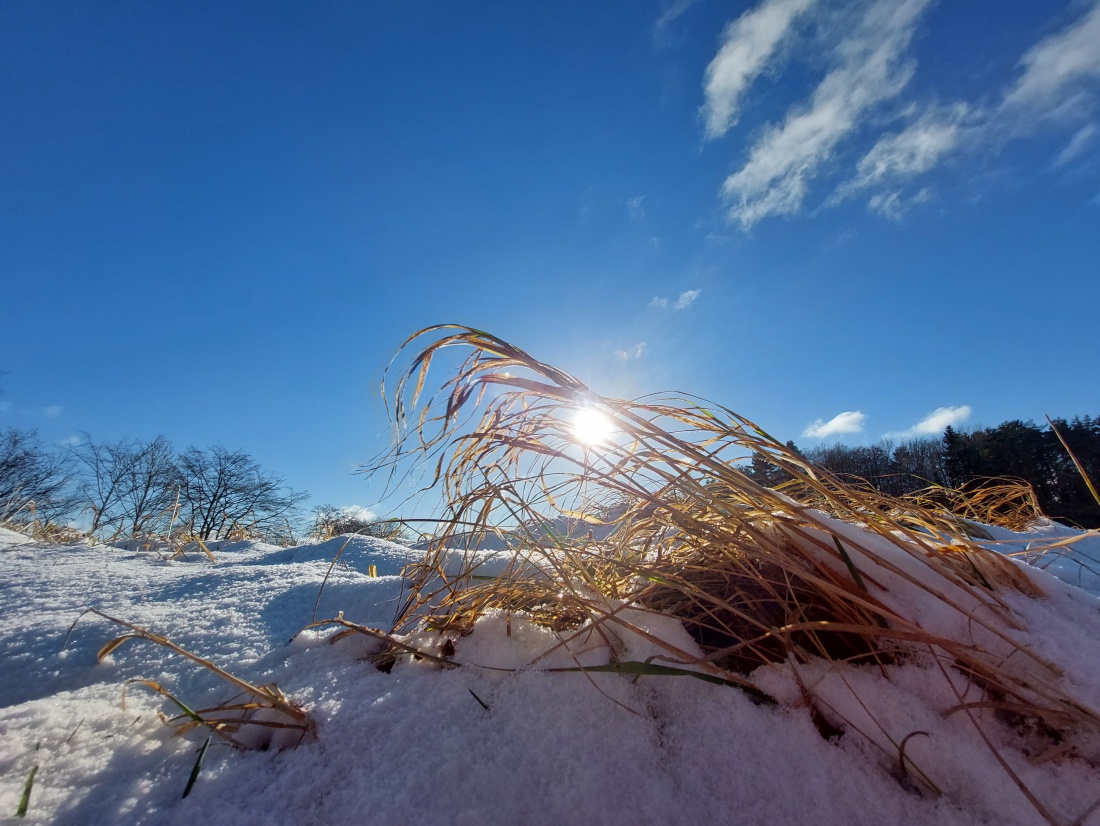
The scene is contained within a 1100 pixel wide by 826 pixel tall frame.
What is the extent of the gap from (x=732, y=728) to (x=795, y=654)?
0.17 metres

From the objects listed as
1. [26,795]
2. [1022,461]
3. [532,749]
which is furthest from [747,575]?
[1022,461]

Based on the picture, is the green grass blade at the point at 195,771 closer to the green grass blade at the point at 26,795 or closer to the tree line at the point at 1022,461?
the green grass blade at the point at 26,795

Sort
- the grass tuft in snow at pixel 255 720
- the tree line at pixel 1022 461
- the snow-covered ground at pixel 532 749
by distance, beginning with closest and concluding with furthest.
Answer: the snow-covered ground at pixel 532 749
the grass tuft in snow at pixel 255 720
the tree line at pixel 1022 461

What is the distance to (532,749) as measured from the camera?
23.6 inches

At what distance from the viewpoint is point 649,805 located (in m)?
0.52

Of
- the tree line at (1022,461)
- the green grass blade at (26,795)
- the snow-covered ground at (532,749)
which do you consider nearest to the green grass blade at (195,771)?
the snow-covered ground at (532,749)

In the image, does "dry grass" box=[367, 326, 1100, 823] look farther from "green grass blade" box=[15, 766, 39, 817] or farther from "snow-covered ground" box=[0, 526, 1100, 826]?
"green grass blade" box=[15, 766, 39, 817]

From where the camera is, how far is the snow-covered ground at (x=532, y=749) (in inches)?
20.7

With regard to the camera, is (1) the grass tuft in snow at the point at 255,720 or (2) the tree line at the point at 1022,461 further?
(2) the tree line at the point at 1022,461

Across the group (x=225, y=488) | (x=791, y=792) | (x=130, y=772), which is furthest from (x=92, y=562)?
(x=225, y=488)

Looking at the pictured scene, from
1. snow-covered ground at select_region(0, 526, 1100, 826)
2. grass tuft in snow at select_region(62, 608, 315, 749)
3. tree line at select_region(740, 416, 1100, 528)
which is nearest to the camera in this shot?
snow-covered ground at select_region(0, 526, 1100, 826)

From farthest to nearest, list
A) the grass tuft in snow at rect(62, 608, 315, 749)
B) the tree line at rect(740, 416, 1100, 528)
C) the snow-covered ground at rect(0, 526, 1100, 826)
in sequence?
1. the tree line at rect(740, 416, 1100, 528)
2. the grass tuft in snow at rect(62, 608, 315, 749)
3. the snow-covered ground at rect(0, 526, 1100, 826)

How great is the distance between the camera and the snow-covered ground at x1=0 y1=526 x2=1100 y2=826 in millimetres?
525

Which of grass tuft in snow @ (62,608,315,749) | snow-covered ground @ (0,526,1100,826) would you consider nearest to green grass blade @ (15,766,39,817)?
snow-covered ground @ (0,526,1100,826)
